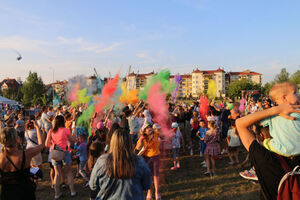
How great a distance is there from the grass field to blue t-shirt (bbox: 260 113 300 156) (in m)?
4.01

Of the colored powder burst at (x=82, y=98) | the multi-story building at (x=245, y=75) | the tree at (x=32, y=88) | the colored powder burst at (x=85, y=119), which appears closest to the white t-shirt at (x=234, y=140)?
the colored powder burst at (x=85, y=119)

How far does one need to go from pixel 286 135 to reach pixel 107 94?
8.10 metres

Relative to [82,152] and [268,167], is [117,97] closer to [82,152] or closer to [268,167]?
[82,152]

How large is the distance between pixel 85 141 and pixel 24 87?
6205 centimetres

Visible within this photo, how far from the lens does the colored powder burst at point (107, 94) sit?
8984 mm

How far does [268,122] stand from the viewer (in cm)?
184

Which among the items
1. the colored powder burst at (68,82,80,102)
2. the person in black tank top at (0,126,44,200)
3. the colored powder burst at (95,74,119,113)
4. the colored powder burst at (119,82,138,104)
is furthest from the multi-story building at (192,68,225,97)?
the person in black tank top at (0,126,44,200)

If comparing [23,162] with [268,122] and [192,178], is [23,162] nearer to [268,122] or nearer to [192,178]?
[268,122]

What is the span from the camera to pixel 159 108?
24.7 feet

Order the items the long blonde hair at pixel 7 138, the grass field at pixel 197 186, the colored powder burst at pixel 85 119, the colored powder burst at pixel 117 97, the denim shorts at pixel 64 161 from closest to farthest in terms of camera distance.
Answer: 1. the long blonde hair at pixel 7 138
2. the denim shorts at pixel 64 161
3. the grass field at pixel 197 186
4. the colored powder burst at pixel 85 119
5. the colored powder burst at pixel 117 97

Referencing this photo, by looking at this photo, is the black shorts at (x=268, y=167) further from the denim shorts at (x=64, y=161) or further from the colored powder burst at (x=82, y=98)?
the colored powder burst at (x=82, y=98)

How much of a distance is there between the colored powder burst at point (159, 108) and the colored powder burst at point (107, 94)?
1.83m

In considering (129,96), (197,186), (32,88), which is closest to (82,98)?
(129,96)

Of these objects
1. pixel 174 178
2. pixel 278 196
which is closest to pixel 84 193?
pixel 174 178
